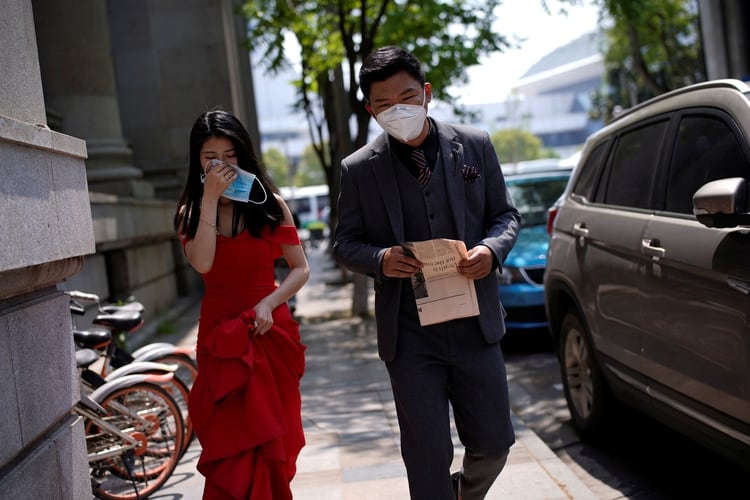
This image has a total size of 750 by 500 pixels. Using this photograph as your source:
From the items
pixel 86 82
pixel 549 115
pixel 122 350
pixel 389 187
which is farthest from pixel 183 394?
pixel 549 115

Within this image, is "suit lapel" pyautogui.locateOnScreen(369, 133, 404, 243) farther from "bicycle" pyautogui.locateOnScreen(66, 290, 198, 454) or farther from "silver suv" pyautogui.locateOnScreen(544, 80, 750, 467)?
"bicycle" pyautogui.locateOnScreen(66, 290, 198, 454)

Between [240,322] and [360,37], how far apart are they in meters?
9.66

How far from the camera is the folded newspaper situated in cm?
322

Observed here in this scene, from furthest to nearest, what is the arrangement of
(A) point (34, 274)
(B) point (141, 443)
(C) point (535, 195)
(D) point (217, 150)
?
(C) point (535, 195) → (B) point (141, 443) → (D) point (217, 150) → (A) point (34, 274)

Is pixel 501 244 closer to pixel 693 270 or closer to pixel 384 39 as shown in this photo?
pixel 693 270

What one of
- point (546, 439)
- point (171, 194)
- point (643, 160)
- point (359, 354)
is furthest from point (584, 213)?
point (171, 194)

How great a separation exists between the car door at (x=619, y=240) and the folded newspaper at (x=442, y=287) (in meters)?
1.73

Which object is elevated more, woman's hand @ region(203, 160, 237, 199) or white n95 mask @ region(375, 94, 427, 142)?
white n95 mask @ region(375, 94, 427, 142)

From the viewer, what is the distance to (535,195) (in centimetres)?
1094

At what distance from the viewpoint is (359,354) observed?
959 centimetres

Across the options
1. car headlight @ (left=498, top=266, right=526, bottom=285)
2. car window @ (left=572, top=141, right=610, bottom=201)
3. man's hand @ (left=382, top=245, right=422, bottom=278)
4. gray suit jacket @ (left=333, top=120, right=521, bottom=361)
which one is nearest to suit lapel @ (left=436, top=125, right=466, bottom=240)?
gray suit jacket @ (left=333, top=120, right=521, bottom=361)

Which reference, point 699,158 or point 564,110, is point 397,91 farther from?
point 564,110

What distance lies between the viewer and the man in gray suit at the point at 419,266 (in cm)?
332

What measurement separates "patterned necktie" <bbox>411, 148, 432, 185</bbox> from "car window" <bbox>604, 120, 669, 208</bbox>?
6.35 ft
